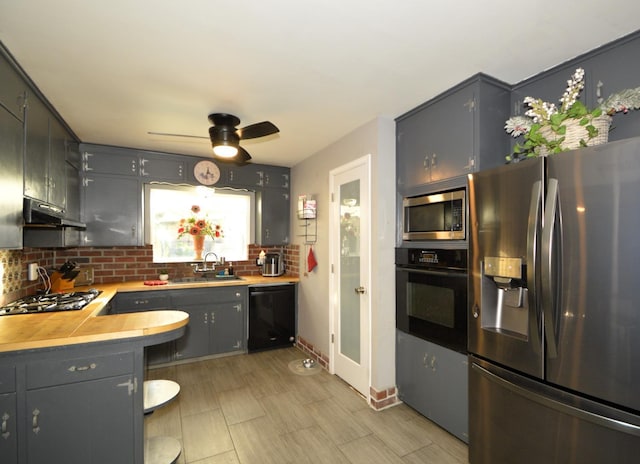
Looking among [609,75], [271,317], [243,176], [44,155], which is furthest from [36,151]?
[609,75]

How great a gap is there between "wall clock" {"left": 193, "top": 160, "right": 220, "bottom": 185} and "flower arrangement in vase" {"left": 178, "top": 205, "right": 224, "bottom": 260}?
41 cm

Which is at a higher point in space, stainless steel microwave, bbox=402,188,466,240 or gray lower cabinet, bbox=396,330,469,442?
stainless steel microwave, bbox=402,188,466,240

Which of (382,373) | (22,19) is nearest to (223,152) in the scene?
(22,19)

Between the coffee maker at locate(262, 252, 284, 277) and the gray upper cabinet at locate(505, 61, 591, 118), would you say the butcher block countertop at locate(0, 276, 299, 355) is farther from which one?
the gray upper cabinet at locate(505, 61, 591, 118)

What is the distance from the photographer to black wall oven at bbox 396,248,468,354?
2141mm

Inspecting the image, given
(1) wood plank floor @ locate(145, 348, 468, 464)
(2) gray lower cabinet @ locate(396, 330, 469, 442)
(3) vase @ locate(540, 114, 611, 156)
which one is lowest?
(1) wood plank floor @ locate(145, 348, 468, 464)

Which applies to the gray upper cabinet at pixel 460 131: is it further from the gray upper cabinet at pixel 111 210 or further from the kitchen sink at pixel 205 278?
the gray upper cabinet at pixel 111 210

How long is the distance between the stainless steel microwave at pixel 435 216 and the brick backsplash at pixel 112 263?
198 centimetres

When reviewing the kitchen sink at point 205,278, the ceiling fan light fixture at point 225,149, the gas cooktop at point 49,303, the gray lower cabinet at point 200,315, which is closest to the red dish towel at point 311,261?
the gray lower cabinet at point 200,315

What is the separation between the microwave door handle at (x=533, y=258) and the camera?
147cm

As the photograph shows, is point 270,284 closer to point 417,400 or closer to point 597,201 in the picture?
point 417,400

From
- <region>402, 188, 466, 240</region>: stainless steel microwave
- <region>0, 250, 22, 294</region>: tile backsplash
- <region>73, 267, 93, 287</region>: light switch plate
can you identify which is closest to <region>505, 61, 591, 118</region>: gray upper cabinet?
<region>402, 188, 466, 240</region>: stainless steel microwave

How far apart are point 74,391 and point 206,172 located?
282cm

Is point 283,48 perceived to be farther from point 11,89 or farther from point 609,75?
point 609,75
